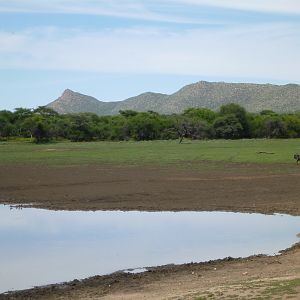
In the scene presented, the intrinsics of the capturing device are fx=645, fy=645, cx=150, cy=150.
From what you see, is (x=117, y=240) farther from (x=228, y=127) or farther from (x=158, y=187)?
(x=228, y=127)

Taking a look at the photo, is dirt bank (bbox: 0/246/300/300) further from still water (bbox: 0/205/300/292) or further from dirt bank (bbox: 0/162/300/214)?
dirt bank (bbox: 0/162/300/214)

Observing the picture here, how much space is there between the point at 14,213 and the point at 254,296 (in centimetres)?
1803

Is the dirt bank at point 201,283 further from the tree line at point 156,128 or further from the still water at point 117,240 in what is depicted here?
the tree line at point 156,128

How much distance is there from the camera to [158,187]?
1401 inches

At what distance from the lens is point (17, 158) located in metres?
60.9

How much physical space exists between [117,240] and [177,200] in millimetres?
10222

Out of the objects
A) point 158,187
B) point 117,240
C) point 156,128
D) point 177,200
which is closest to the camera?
point 117,240

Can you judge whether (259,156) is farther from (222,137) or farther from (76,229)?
(222,137)

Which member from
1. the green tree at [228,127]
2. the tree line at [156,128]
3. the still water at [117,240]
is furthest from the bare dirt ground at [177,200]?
the green tree at [228,127]

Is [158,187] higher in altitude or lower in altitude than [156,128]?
lower

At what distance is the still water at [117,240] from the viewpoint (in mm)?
16578

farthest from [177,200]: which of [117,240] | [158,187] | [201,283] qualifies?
[201,283]

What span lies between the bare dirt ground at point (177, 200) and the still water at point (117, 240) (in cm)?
127

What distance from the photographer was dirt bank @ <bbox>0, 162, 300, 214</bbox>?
95.9 ft
